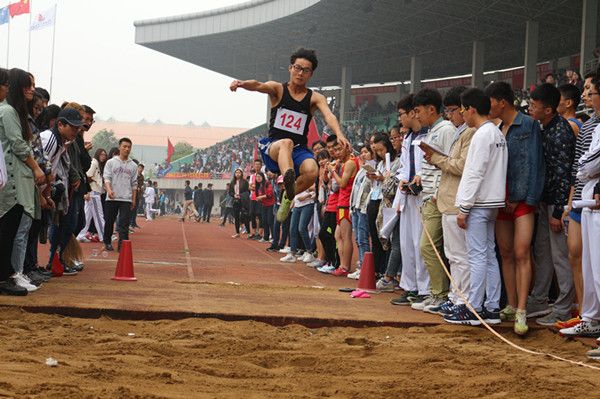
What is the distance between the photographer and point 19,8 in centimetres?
4397

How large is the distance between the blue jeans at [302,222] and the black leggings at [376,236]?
3786 millimetres

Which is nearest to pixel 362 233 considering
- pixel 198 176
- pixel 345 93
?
pixel 345 93

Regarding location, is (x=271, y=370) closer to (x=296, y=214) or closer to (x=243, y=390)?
(x=243, y=390)

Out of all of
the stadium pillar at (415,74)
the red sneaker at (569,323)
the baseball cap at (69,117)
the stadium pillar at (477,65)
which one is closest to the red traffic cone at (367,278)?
the red sneaker at (569,323)

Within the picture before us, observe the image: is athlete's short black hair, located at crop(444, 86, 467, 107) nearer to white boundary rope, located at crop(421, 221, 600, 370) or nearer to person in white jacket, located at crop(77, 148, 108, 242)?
white boundary rope, located at crop(421, 221, 600, 370)

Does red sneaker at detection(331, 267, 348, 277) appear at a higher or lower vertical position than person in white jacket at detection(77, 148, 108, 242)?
lower

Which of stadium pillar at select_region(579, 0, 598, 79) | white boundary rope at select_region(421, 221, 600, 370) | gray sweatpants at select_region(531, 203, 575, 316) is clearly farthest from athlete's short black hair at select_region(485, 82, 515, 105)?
stadium pillar at select_region(579, 0, 598, 79)

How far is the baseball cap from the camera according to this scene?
9297 millimetres

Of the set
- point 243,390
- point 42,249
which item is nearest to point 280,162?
point 243,390

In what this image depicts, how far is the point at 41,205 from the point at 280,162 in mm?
2507

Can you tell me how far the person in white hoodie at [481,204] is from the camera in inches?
295

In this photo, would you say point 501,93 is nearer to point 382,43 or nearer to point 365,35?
point 365,35

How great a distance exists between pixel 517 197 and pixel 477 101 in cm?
97

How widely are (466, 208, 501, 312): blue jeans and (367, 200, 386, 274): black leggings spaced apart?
3337mm
